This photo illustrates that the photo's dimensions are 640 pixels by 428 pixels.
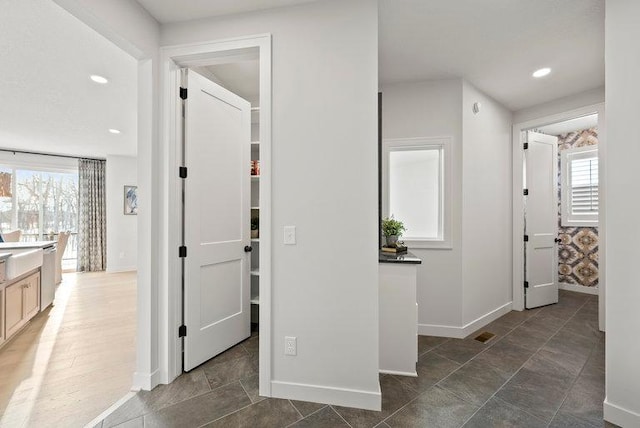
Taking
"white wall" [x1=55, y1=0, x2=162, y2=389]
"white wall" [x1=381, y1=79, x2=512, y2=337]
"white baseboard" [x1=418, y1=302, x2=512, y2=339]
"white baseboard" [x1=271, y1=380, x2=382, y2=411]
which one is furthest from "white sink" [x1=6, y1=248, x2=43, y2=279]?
"white baseboard" [x1=418, y1=302, x2=512, y2=339]

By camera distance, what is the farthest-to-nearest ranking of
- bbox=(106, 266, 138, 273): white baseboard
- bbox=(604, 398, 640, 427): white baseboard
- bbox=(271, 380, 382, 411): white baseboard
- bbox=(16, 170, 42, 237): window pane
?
bbox=(106, 266, 138, 273): white baseboard < bbox=(16, 170, 42, 237): window pane < bbox=(271, 380, 382, 411): white baseboard < bbox=(604, 398, 640, 427): white baseboard

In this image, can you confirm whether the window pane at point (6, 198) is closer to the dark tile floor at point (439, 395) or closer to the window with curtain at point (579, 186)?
the dark tile floor at point (439, 395)

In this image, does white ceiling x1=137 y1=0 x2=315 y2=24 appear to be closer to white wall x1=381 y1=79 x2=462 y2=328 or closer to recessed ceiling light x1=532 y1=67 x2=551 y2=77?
white wall x1=381 y1=79 x2=462 y2=328

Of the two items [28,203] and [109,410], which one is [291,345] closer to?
[109,410]

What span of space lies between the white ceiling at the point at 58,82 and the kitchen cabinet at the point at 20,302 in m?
2.07

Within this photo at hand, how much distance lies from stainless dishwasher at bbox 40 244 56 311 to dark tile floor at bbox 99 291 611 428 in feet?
9.20

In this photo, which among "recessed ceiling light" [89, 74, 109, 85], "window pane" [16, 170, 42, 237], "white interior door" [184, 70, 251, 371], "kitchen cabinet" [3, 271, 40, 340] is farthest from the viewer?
"window pane" [16, 170, 42, 237]

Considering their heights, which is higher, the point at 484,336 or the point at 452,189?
the point at 452,189

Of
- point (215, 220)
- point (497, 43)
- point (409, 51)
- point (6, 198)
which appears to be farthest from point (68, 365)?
point (6, 198)

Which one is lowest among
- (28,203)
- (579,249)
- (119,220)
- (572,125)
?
(579,249)

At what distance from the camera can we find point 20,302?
293cm

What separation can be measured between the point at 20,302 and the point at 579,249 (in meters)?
7.50

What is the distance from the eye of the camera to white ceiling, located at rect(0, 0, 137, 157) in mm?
2119

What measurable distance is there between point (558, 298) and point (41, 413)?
5859mm
